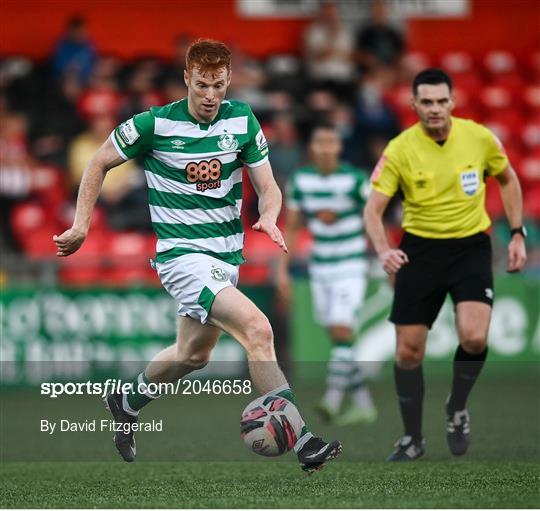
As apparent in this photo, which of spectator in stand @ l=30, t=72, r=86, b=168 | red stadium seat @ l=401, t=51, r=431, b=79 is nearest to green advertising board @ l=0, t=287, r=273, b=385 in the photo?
spectator in stand @ l=30, t=72, r=86, b=168

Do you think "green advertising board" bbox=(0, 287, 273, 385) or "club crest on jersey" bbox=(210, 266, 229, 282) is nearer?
"club crest on jersey" bbox=(210, 266, 229, 282)

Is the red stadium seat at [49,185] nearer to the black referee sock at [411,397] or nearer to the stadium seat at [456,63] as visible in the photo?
the stadium seat at [456,63]

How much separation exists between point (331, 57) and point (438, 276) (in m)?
9.16

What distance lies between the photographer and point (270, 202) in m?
7.75

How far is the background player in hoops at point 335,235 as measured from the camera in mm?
12039

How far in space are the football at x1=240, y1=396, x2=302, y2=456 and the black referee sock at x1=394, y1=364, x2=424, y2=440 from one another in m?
2.02

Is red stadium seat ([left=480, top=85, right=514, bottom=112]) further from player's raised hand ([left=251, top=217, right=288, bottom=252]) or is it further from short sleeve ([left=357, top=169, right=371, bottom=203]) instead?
player's raised hand ([left=251, top=217, right=288, bottom=252])

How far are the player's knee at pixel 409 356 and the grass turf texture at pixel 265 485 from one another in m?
0.84

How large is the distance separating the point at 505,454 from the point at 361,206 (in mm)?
3640

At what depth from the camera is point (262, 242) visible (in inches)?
597

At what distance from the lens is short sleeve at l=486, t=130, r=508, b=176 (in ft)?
29.7

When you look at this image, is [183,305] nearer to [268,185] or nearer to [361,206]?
[268,185]

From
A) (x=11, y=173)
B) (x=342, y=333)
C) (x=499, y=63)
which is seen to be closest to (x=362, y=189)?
(x=342, y=333)

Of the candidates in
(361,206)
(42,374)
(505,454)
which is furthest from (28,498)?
(42,374)
